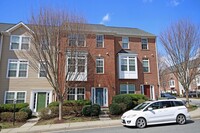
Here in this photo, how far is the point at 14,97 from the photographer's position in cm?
1880

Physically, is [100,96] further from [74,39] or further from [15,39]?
[15,39]

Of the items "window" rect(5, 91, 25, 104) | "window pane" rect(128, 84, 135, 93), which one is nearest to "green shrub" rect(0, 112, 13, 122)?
"window" rect(5, 91, 25, 104)

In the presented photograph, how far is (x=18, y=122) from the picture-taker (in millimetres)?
14367

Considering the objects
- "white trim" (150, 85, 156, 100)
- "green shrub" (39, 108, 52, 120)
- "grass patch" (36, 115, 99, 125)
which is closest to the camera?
"grass patch" (36, 115, 99, 125)

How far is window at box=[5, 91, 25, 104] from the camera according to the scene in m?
18.6

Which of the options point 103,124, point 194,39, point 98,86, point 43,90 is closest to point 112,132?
point 103,124

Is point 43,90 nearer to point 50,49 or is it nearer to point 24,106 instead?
point 24,106

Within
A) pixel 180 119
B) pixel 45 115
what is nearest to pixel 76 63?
pixel 45 115

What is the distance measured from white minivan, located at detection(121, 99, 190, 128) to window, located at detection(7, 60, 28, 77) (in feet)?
46.4

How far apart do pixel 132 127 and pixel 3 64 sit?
650 inches

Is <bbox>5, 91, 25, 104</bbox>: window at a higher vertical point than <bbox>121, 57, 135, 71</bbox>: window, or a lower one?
lower

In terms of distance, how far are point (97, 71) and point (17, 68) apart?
9.64 m

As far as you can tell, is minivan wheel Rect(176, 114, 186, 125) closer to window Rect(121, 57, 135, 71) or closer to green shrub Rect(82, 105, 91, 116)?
green shrub Rect(82, 105, 91, 116)

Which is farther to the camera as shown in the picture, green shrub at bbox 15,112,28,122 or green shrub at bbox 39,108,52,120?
green shrub at bbox 39,108,52,120
